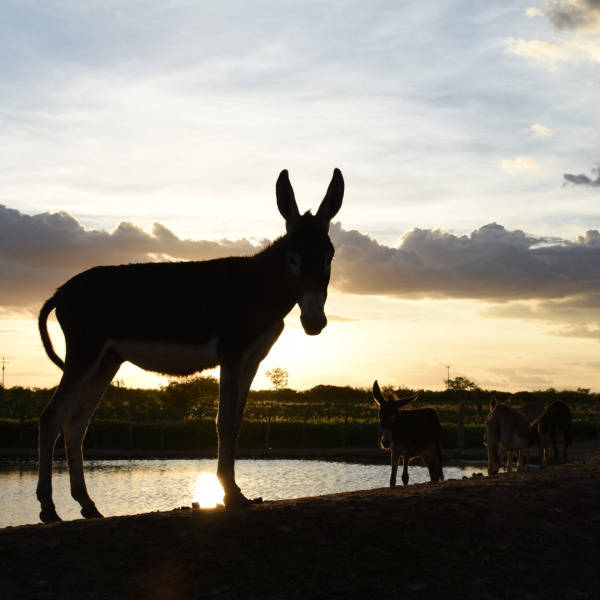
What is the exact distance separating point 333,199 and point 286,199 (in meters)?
0.54

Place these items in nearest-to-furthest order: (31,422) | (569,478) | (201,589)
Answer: (201,589) → (569,478) → (31,422)

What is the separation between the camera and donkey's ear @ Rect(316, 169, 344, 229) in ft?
25.9

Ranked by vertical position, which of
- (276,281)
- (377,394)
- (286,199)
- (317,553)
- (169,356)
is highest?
(286,199)

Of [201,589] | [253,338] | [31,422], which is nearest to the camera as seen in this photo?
[201,589]

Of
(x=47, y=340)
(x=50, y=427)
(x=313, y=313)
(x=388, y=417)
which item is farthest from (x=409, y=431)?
(x=50, y=427)

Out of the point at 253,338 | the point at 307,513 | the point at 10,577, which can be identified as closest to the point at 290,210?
the point at 253,338

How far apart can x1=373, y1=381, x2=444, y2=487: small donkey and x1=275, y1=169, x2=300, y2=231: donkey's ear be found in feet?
24.5

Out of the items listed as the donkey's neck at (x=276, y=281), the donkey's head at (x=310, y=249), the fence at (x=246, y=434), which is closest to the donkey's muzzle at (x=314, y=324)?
the donkey's head at (x=310, y=249)

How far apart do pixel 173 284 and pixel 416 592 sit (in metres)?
4.12

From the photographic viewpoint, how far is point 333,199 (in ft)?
26.3

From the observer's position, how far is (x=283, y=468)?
91.5ft

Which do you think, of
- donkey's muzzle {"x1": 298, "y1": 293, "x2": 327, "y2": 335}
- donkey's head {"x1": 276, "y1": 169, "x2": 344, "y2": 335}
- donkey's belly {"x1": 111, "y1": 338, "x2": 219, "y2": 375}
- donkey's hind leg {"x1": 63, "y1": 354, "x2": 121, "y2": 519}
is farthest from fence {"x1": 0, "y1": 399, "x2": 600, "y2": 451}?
donkey's muzzle {"x1": 298, "y1": 293, "x2": 327, "y2": 335}

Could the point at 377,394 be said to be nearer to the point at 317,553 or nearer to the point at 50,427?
the point at 50,427

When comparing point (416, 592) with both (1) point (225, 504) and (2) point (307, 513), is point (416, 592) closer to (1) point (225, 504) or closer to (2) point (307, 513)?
(2) point (307, 513)
